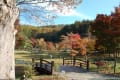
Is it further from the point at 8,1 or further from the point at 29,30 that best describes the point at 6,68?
the point at 29,30

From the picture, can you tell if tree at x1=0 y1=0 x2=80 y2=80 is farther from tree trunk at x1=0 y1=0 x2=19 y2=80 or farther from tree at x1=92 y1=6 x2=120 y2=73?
tree at x1=92 y1=6 x2=120 y2=73

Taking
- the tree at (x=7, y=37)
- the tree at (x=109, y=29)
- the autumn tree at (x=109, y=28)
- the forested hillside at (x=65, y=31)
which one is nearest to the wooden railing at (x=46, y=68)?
the tree at (x=109, y=29)

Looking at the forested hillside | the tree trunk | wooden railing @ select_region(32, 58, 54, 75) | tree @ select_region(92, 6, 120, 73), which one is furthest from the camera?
the forested hillside

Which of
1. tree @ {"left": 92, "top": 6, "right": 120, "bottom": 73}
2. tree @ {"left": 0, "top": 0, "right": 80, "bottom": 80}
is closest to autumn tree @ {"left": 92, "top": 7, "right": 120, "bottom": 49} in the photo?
tree @ {"left": 92, "top": 6, "right": 120, "bottom": 73}

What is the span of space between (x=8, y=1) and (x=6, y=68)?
0.87 m

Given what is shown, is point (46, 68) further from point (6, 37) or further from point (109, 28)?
point (6, 37)

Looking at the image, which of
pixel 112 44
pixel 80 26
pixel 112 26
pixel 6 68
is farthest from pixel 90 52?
pixel 6 68

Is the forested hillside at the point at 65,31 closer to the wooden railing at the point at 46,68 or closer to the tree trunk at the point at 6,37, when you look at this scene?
the wooden railing at the point at 46,68

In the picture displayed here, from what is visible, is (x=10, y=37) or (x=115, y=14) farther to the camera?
(x=115, y=14)

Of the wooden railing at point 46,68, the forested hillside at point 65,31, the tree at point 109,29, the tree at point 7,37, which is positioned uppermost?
the tree at point 7,37

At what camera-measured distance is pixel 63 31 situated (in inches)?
4284

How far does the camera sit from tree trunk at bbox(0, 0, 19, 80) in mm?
3993

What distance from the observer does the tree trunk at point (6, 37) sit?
13.1 ft

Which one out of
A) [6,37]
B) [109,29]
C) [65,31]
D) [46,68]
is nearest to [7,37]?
[6,37]
